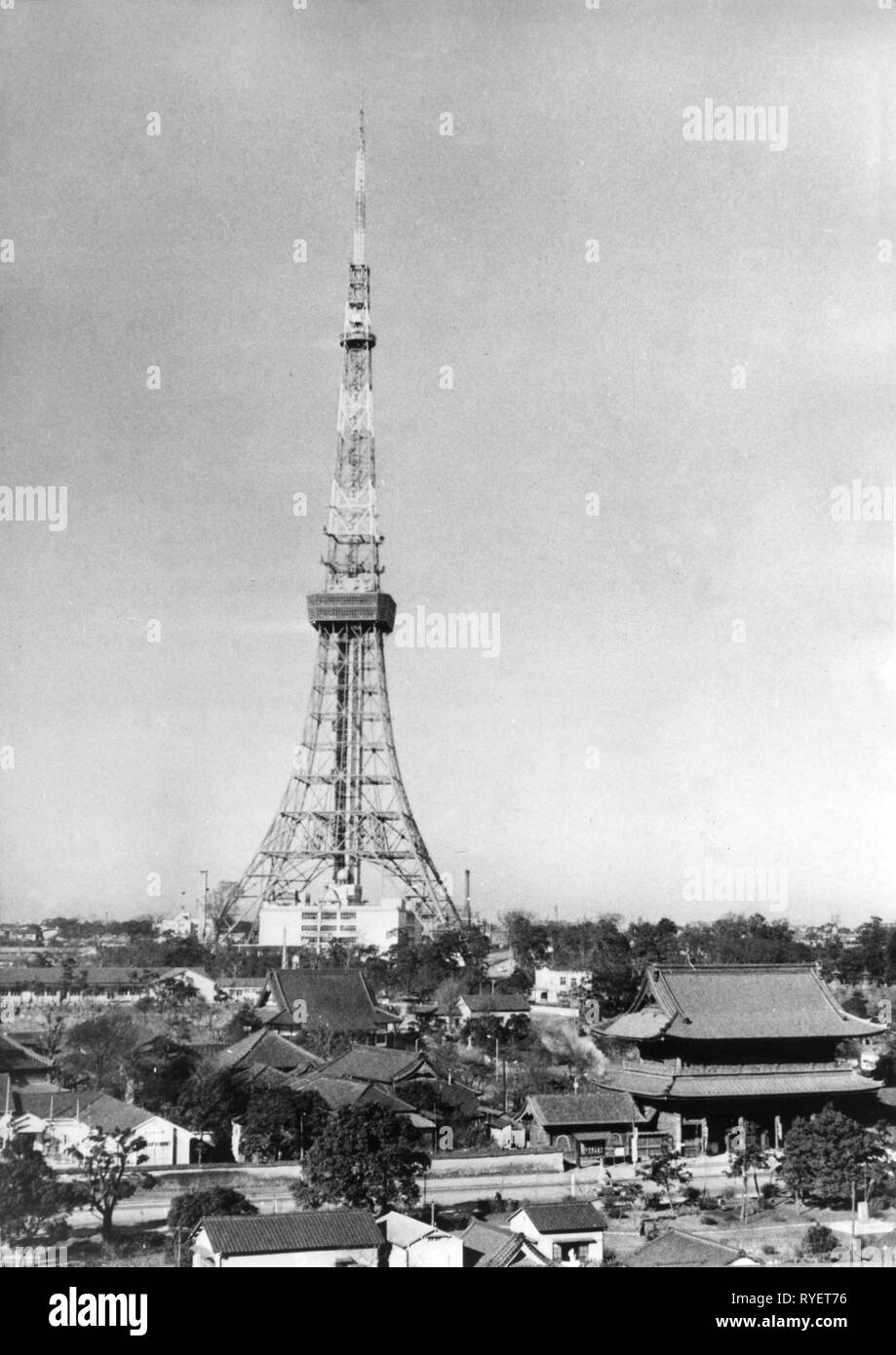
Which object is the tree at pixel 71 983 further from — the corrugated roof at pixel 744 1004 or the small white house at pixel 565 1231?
the small white house at pixel 565 1231

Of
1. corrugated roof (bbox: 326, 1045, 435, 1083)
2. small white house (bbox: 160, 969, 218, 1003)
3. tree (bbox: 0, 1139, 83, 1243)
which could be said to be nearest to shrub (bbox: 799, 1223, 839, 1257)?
tree (bbox: 0, 1139, 83, 1243)

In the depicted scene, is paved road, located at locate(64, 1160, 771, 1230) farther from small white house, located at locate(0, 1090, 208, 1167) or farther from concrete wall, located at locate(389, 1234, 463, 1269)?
concrete wall, located at locate(389, 1234, 463, 1269)

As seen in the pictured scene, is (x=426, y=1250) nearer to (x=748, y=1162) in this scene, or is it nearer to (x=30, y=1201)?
(x=30, y=1201)

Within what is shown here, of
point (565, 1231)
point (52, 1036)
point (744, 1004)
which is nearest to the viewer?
point (565, 1231)

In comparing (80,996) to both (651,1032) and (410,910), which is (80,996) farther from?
(651,1032)

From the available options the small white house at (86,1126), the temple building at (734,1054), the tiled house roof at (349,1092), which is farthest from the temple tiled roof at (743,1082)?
the small white house at (86,1126)

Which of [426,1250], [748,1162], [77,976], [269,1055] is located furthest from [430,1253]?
[77,976]
